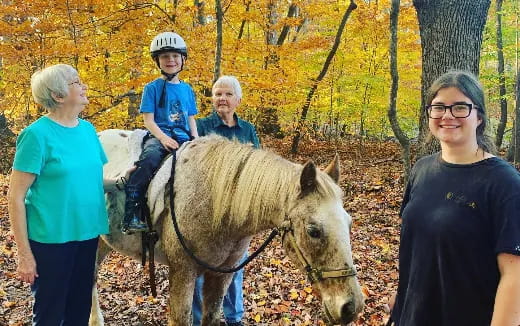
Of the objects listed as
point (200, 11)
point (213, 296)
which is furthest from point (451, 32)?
point (200, 11)

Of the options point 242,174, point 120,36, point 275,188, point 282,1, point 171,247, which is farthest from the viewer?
point 282,1

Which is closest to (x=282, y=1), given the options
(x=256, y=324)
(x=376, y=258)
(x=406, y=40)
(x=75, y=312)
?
(x=406, y=40)

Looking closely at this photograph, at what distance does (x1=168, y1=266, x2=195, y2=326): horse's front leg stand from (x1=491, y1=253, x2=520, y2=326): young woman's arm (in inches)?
81.8

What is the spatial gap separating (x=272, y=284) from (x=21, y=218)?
3.72 metres

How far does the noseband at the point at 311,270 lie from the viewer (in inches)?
86.1

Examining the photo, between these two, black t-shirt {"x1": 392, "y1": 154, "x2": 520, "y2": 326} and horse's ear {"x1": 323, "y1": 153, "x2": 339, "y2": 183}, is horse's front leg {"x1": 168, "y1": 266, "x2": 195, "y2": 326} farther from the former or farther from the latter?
black t-shirt {"x1": 392, "y1": 154, "x2": 520, "y2": 326}

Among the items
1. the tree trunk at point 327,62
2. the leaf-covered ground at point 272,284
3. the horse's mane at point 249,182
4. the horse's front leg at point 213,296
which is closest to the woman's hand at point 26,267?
the horse's mane at point 249,182

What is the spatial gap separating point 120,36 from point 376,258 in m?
8.10

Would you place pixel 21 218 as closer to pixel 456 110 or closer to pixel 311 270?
pixel 311 270

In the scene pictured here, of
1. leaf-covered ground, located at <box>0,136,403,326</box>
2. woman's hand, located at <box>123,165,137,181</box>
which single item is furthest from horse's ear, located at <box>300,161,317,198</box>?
leaf-covered ground, located at <box>0,136,403,326</box>

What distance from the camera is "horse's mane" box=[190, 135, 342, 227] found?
8.18 feet

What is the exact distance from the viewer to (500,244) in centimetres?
156

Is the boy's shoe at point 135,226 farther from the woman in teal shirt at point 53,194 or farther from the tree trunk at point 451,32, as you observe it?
the tree trunk at point 451,32

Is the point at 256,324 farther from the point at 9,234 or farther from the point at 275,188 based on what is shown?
the point at 9,234
